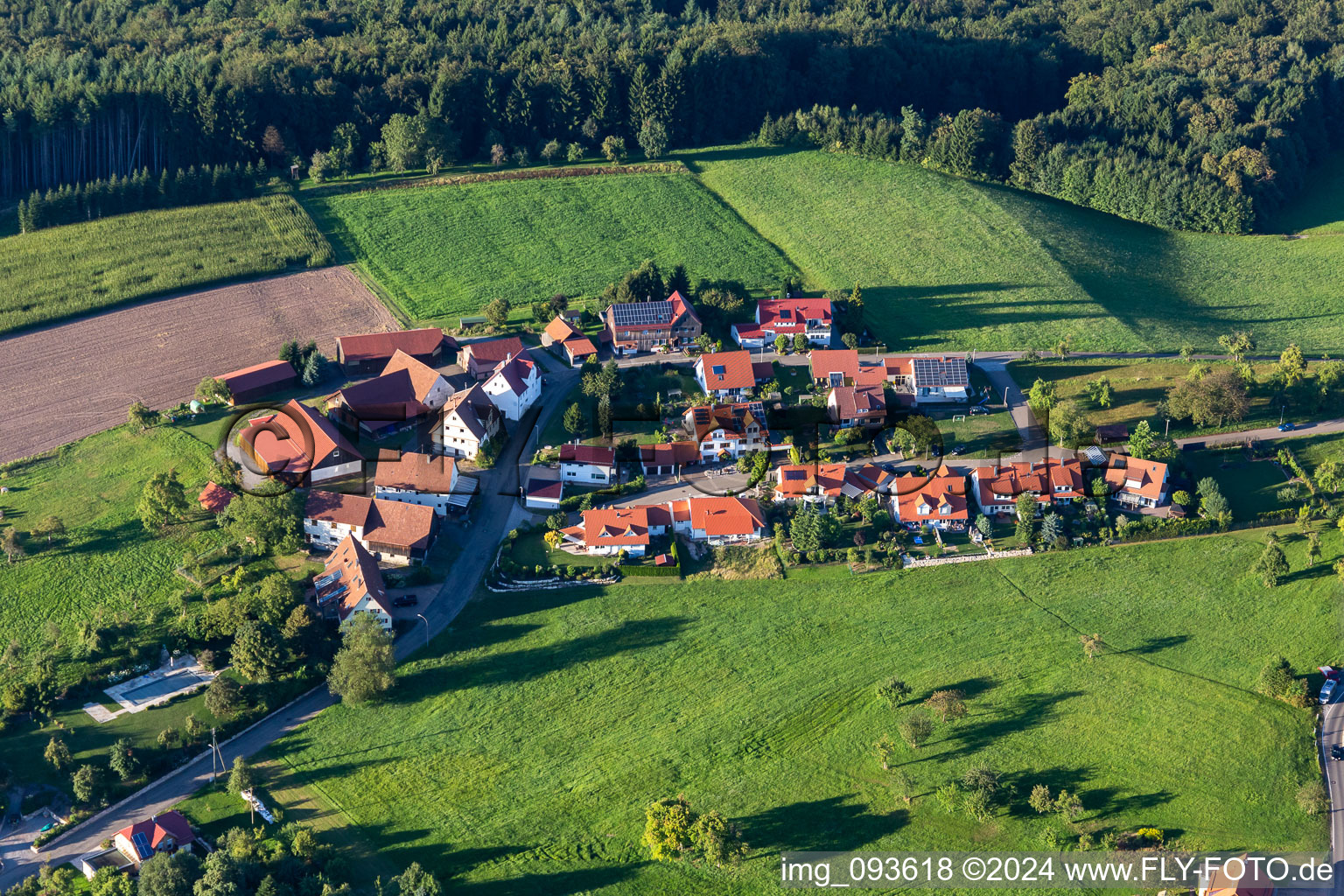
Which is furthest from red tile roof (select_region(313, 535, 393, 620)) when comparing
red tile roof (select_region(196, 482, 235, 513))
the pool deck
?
red tile roof (select_region(196, 482, 235, 513))

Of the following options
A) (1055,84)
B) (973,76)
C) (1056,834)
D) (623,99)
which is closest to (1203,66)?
(1055,84)

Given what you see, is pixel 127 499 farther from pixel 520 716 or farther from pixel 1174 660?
pixel 1174 660

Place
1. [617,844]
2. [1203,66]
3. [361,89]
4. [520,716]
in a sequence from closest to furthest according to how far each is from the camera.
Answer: [617,844] < [520,716] < [361,89] < [1203,66]

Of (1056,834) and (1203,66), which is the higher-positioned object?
(1203,66)

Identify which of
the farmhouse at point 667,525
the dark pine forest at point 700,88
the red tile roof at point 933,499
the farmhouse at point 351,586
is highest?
the dark pine forest at point 700,88

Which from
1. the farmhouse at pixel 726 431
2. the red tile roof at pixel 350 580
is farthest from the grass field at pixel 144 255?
the farmhouse at pixel 726 431

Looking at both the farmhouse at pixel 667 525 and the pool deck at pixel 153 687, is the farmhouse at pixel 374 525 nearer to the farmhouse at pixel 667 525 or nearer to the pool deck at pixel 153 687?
the farmhouse at pixel 667 525

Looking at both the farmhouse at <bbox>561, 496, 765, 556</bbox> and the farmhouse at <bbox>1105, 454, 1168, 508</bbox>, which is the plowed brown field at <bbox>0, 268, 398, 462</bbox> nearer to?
the farmhouse at <bbox>561, 496, 765, 556</bbox>
